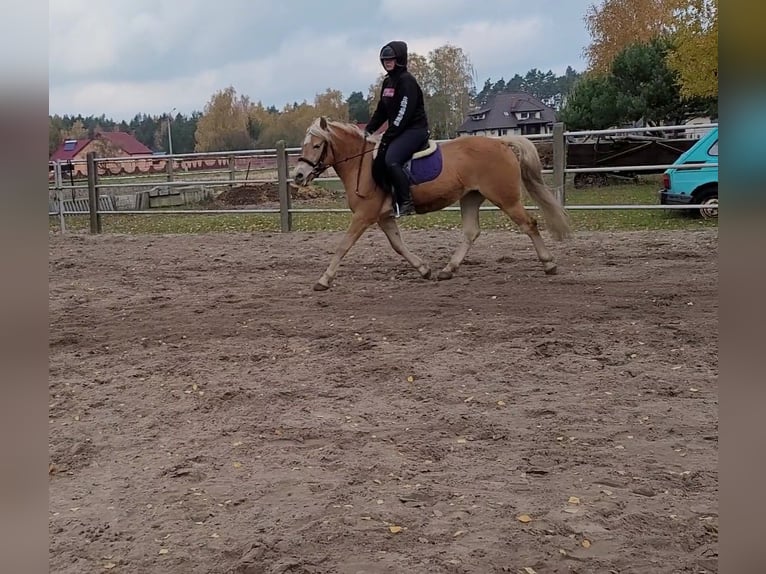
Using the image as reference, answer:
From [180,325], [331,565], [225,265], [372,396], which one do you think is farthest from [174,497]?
[225,265]

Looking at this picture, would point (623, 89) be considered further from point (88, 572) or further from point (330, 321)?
point (88, 572)

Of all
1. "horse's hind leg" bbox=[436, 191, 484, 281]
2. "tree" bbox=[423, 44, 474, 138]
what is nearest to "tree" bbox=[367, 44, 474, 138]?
"tree" bbox=[423, 44, 474, 138]

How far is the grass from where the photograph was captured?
11281 mm

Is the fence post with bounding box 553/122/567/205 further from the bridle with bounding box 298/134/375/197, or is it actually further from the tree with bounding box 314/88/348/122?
the tree with bounding box 314/88/348/122

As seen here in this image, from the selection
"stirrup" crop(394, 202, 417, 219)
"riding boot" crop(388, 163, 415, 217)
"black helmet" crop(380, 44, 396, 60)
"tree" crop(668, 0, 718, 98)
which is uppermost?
"tree" crop(668, 0, 718, 98)

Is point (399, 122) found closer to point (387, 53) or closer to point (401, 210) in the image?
point (387, 53)

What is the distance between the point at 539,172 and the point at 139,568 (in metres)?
5.83

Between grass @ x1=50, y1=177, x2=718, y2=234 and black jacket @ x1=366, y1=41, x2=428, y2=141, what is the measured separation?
489 centimetres

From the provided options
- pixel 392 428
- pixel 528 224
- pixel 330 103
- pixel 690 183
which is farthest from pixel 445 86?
pixel 392 428

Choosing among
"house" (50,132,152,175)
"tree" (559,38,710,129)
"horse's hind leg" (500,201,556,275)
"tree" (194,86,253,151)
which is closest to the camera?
"horse's hind leg" (500,201,556,275)

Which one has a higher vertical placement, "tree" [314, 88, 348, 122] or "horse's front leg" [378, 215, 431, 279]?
"tree" [314, 88, 348, 122]

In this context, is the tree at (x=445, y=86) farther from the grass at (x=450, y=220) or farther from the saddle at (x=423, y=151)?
the saddle at (x=423, y=151)

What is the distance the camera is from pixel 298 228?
13.0 m
